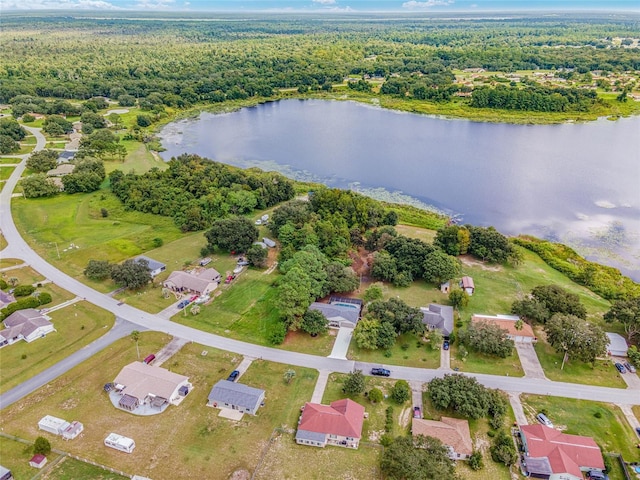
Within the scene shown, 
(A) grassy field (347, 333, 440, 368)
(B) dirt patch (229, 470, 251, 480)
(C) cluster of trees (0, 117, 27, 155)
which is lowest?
(B) dirt patch (229, 470, 251, 480)

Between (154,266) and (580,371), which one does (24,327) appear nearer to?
(154,266)

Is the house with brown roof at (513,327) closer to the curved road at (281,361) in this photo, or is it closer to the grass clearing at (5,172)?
the curved road at (281,361)

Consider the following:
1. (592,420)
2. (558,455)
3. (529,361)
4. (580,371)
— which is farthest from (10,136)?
(592,420)

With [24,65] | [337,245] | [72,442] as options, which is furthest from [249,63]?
[72,442]

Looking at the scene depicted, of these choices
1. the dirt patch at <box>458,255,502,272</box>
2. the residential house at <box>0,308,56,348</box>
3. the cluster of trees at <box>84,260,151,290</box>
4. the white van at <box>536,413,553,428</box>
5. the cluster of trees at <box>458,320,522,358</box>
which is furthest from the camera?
the dirt patch at <box>458,255,502,272</box>

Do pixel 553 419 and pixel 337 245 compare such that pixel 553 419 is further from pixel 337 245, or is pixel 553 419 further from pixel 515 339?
pixel 337 245

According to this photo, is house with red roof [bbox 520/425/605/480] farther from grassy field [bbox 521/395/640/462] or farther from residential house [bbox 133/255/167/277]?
residential house [bbox 133/255/167/277]

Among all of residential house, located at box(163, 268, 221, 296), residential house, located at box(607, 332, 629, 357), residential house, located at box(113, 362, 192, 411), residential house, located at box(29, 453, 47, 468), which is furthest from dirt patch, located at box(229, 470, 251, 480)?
residential house, located at box(607, 332, 629, 357)

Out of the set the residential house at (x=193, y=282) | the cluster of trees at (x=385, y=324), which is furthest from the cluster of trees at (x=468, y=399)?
the residential house at (x=193, y=282)
